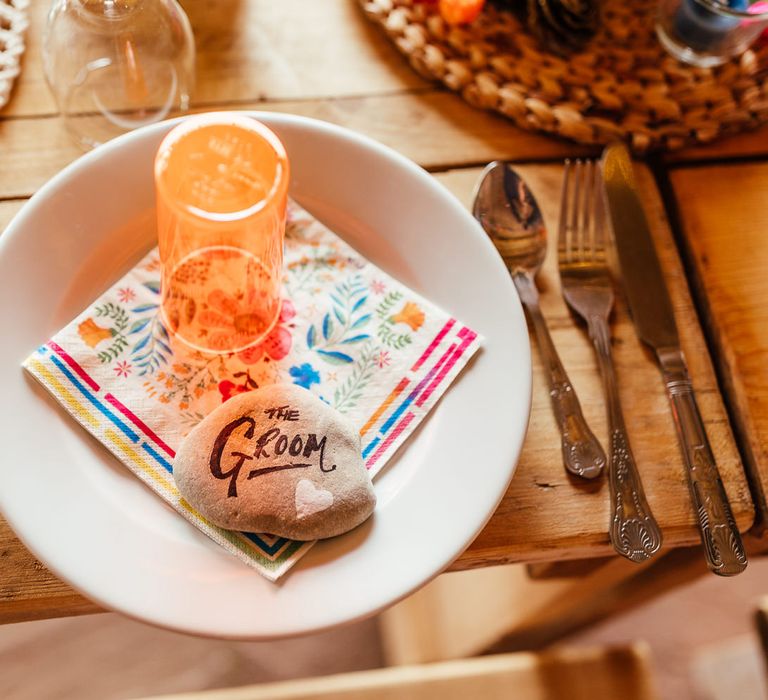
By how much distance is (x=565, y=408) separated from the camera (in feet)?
1.69

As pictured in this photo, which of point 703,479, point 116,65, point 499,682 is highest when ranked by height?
point 116,65

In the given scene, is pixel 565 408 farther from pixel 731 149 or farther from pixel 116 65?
pixel 116 65

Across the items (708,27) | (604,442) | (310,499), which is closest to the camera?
(310,499)

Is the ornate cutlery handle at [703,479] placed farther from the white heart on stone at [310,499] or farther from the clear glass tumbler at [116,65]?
the clear glass tumbler at [116,65]

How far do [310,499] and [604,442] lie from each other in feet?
0.72

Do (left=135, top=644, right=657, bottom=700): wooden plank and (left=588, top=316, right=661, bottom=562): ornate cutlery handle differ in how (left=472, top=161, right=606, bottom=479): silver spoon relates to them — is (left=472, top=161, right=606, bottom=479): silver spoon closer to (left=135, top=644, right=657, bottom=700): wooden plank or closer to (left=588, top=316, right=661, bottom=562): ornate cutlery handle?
(left=588, top=316, right=661, bottom=562): ornate cutlery handle

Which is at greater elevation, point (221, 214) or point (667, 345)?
point (221, 214)

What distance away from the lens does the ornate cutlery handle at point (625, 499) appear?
0.48 m

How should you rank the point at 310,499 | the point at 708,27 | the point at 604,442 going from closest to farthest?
the point at 310,499 < the point at 604,442 < the point at 708,27

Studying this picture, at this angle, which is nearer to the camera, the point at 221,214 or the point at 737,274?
the point at 221,214

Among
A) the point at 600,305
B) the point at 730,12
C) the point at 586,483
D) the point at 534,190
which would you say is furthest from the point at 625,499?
the point at 730,12

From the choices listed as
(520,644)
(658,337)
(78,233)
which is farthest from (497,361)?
(520,644)

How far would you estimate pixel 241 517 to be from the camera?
15.8 inches

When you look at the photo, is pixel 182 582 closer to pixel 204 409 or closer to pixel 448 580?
pixel 204 409
